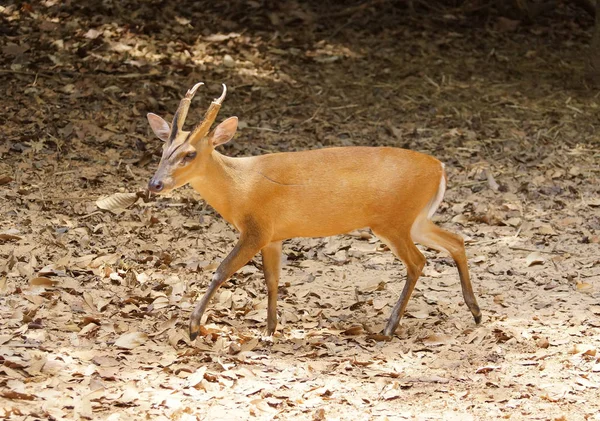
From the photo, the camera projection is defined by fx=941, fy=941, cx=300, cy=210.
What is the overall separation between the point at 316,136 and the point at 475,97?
2143 millimetres

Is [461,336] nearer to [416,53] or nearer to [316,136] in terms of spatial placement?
[316,136]

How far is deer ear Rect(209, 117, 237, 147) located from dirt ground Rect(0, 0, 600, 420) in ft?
3.72

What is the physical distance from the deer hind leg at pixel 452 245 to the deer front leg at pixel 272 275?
883 mm

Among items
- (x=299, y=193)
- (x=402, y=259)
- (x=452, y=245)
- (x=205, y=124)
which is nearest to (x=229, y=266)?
(x=299, y=193)

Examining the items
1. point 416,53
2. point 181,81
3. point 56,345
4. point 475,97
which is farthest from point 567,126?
point 56,345

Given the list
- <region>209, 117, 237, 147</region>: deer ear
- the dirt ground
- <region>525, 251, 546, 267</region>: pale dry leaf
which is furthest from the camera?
Answer: <region>525, 251, 546, 267</region>: pale dry leaf

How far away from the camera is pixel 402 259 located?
19.1 feet

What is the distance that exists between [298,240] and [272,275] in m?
1.61

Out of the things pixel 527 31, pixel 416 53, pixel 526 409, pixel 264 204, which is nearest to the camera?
pixel 526 409

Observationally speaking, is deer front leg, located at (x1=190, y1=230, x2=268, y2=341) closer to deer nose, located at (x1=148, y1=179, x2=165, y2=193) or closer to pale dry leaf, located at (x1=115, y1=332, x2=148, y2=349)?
pale dry leaf, located at (x1=115, y1=332, x2=148, y2=349)

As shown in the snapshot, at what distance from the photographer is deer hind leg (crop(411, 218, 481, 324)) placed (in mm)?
5973

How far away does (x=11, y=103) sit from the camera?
8953 millimetres

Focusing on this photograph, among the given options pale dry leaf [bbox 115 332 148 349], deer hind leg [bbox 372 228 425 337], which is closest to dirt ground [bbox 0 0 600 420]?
pale dry leaf [bbox 115 332 148 349]

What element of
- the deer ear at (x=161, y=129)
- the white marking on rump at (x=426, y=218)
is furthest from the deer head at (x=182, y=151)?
the white marking on rump at (x=426, y=218)
